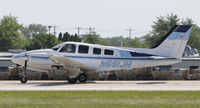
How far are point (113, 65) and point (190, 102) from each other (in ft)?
44.7

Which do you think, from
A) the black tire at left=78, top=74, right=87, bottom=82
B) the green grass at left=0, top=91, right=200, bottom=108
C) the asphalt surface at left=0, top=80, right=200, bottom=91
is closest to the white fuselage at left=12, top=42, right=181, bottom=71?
the black tire at left=78, top=74, right=87, bottom=82

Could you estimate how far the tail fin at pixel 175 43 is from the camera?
32.7 metres

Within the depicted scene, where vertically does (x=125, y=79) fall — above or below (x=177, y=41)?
below

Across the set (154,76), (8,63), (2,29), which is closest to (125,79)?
(154,76)

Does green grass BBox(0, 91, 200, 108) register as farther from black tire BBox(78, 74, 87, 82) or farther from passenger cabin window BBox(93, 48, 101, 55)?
black tire BBox(78, 74, 87, 82)

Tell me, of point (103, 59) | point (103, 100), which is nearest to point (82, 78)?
point (103, 59)

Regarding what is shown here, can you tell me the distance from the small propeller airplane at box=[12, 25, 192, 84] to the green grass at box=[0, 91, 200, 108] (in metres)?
9.22

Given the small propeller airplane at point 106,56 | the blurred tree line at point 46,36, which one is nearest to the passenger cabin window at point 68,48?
the small propeller airplane at point 106,56

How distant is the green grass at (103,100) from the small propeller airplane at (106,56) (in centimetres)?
922

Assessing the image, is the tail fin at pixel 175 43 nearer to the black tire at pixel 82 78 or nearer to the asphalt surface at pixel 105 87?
the asphalt surface at pixel 105 87

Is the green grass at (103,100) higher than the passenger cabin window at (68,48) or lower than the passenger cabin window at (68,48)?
lower

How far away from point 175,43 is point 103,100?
14066 millimetres

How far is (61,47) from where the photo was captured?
3253 centimetres

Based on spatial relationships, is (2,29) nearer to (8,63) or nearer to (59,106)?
(8,63)
